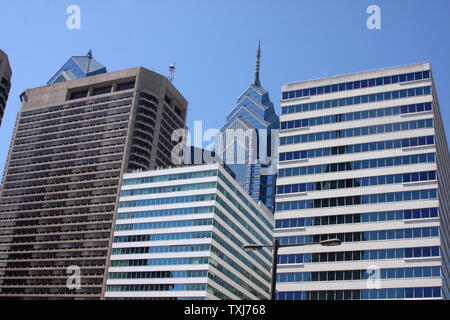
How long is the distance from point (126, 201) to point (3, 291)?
214ft

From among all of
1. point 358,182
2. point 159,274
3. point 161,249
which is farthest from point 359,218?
point 161,249

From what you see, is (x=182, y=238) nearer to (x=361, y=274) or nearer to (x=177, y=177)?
(x=177, y=177)

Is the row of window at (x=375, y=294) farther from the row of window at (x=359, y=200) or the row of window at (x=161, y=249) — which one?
the row of window at (x=161, y=249)

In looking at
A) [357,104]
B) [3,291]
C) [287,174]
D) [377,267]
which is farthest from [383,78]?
[3,291]

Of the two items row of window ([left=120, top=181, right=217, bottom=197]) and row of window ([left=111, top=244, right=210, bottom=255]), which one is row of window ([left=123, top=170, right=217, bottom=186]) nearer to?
row of window ([left=120, top=181, right=217, bottom=197])

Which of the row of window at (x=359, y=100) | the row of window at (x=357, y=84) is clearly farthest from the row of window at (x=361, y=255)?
the row of window at (x=357, y=84)

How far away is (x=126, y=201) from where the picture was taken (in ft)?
542

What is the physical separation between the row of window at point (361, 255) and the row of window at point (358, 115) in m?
27.5

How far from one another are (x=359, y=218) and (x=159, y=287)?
209 feet

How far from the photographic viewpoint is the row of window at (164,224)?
5817 inches
